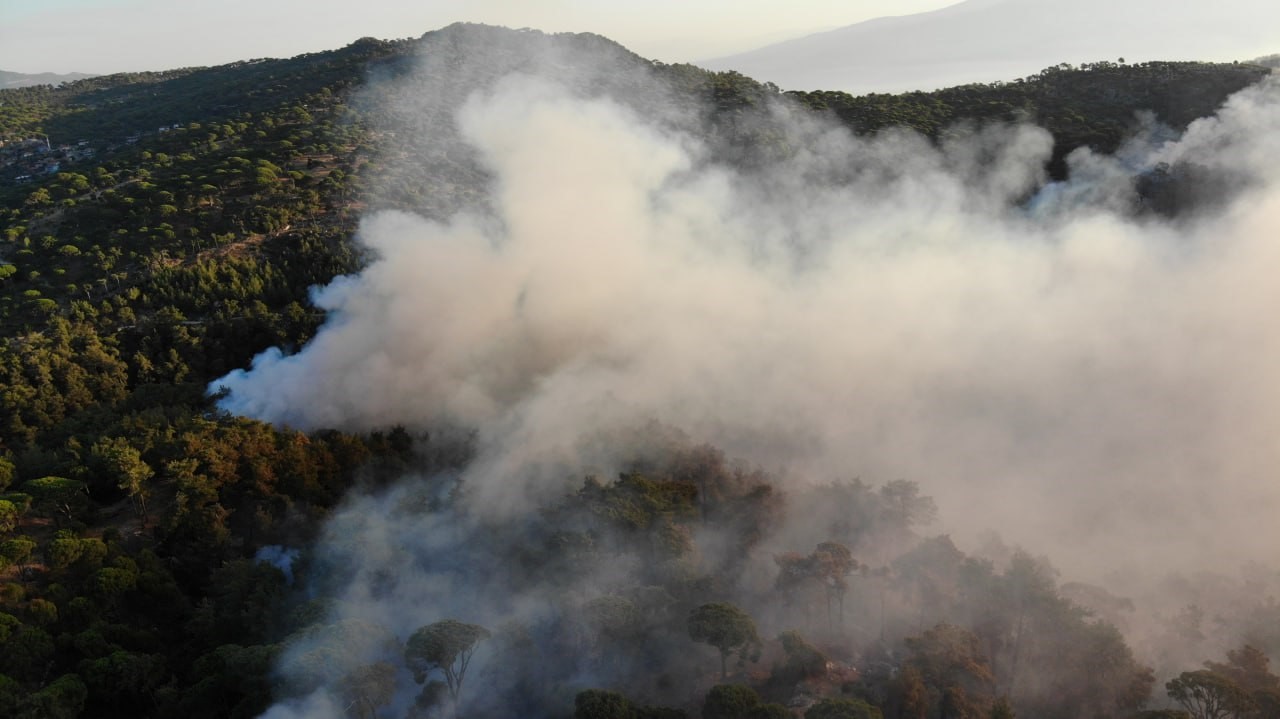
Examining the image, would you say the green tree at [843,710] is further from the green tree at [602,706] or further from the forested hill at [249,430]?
the green tree at [602,706]

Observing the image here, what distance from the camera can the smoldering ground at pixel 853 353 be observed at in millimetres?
25031

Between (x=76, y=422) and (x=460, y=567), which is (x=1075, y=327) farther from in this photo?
(x=76, y=422)

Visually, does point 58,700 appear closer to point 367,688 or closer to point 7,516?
point 367,688

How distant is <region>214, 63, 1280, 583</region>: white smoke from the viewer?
1035 inches

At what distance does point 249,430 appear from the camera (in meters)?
29.8

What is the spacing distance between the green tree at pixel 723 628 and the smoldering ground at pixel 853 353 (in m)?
3.65

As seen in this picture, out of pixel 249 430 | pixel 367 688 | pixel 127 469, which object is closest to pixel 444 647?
pixel 367 688

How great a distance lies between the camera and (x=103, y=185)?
6006 centimetres

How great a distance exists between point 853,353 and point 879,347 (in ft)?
4.22

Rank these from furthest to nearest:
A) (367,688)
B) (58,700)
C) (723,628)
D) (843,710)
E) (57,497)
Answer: (57,497)
(723,628)
(58,700)
(367,688)
(843,710)

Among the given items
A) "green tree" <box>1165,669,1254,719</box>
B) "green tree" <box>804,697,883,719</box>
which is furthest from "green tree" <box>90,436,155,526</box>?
"green tree" <box>1165,669,1254,719</box>

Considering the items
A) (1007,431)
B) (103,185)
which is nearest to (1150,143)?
(1007,431)

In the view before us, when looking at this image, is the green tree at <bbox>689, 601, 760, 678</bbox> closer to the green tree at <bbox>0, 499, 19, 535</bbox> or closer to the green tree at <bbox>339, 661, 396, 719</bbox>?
the green tree at <bbox>339, 661, 396, 719</bbox>

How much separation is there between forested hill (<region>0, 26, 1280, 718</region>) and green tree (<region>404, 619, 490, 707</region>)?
1.32m
